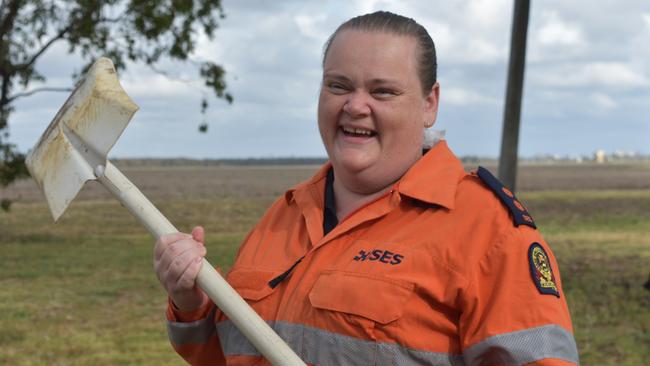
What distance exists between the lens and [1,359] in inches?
276

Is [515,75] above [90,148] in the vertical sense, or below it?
below

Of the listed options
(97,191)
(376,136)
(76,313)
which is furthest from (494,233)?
(97,191)

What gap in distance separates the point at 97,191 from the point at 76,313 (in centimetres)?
2836

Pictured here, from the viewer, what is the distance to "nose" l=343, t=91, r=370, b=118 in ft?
6.50

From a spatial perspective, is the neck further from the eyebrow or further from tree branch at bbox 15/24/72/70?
tree branch at bbox 15/24/72/70

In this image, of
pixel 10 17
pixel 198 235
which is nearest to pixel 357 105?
pixel 198 235

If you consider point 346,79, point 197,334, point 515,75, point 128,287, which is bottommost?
point 128,287

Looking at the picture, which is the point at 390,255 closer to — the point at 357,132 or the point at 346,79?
the point at 357,132

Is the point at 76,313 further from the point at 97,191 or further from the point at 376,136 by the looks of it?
the point at 97,191

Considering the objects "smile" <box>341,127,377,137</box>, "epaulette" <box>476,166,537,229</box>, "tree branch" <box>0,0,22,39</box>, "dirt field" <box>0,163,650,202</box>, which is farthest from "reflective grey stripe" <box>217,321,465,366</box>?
"dirt field" <box>0,163,650,202</box>

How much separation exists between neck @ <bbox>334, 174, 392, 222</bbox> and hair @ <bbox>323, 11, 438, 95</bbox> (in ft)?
A: 0.89

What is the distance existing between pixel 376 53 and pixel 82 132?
84cm

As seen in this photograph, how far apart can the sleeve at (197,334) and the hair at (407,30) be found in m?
0.74

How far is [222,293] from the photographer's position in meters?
2.04
